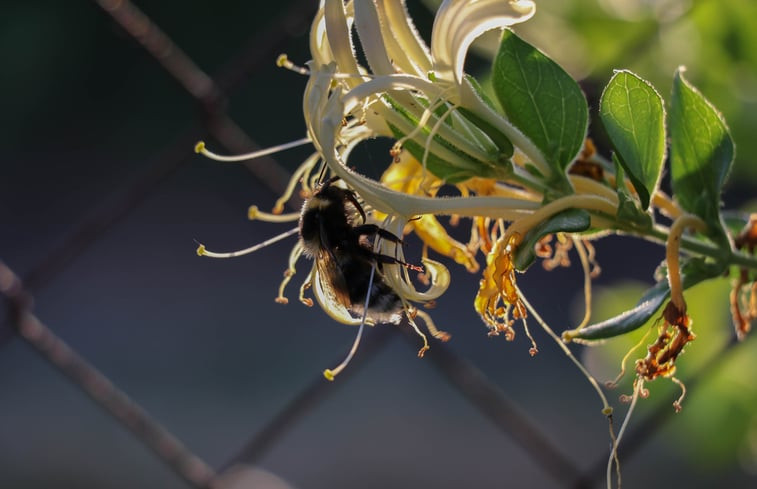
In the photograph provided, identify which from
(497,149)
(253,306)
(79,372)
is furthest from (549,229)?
(253,306)

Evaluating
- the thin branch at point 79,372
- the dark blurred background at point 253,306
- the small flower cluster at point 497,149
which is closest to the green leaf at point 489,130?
the small flower cluster at point 497,149

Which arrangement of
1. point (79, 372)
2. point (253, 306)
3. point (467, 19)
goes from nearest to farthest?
1. point (467, 19)
2. point (79, 372)
3. point (253, 306)

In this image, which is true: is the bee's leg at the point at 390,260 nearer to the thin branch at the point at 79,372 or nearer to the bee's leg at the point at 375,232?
the bee's leg at the point at 375,232

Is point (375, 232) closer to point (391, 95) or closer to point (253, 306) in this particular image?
point (391, 95)

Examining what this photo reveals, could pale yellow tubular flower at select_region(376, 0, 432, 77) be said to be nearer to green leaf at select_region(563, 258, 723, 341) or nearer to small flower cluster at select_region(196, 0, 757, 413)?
small flower cluster at select_region(196, 0, 757, 413)

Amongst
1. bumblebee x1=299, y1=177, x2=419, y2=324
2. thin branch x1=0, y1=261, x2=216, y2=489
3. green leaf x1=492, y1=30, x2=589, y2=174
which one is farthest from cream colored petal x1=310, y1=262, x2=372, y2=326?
thin branch x1=0, y1=261, x2=216, y2=489

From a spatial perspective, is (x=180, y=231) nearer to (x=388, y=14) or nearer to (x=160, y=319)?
(x=160, y=319)
